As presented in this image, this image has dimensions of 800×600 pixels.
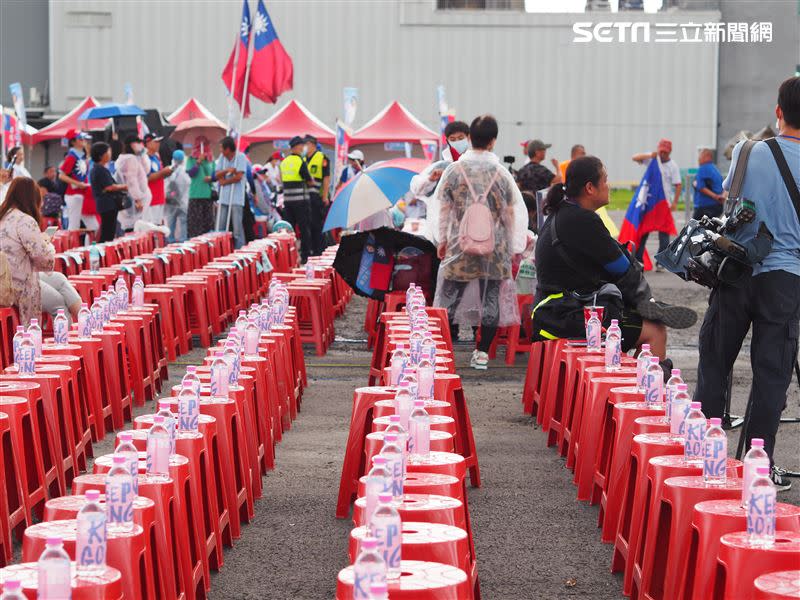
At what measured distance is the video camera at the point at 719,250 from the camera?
676 cm

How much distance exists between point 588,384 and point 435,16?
36.1 metres

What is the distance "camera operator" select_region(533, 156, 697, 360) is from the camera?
9.02 m

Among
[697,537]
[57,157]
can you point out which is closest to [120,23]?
[57,157]

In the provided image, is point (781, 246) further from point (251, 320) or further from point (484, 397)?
point (484, 397)

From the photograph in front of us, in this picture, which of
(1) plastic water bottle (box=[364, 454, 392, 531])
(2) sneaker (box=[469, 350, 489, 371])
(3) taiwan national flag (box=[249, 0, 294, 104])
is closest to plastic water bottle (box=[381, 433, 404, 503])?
(1) plastic water bottle (box=[364, 454, 392, 531])

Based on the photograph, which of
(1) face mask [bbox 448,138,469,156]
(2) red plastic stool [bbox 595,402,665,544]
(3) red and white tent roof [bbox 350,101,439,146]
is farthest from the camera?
(3) red and white tent roof [bbox 350,101,439,146]

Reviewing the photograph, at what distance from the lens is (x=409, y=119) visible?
3328cm

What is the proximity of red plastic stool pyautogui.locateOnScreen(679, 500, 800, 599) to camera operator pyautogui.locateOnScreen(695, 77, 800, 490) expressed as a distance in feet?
7.50

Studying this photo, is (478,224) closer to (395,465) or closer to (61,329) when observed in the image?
(61,329)

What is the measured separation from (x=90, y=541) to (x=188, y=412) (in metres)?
1.82

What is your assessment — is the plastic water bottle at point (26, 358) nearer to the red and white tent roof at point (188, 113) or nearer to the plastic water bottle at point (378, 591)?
the plastic water bottle at point (378, 591)

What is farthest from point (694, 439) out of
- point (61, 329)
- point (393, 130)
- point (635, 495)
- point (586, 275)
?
point (393, 130)

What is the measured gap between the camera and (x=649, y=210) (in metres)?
20.5

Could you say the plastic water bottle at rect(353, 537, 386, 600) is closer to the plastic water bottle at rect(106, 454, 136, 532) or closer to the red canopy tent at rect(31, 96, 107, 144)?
the plastic water bottle at rect(106, 454, 136, 532)
